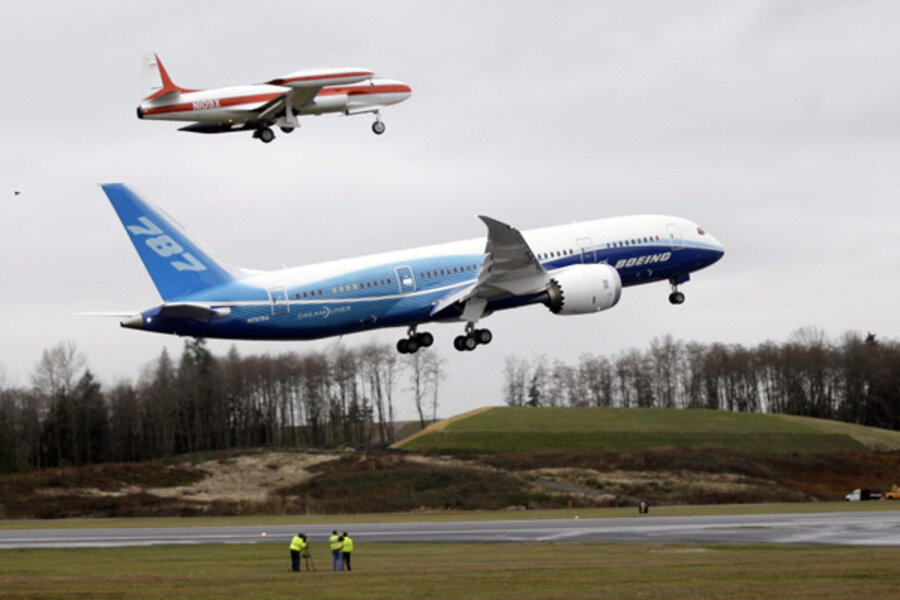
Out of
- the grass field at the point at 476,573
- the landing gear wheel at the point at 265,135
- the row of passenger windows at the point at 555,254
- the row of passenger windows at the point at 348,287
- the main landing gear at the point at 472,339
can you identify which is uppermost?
the landing gear wheel at the point at 265,135

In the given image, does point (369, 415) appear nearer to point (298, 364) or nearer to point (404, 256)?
point (298, 364)

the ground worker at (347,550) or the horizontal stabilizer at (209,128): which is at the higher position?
the horizontal stabilizer at (209,128)

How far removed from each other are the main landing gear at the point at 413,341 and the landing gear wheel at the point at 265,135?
46.6 feet

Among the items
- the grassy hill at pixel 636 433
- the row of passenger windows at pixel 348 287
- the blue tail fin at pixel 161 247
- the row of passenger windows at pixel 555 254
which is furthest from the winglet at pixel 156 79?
the grassy hill at pixel 636 433

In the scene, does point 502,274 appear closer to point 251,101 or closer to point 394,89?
point 394,89

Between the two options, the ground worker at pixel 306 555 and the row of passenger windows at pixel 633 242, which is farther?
the row of passenger windows at pixel 633 242

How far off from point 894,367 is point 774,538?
4678 inches

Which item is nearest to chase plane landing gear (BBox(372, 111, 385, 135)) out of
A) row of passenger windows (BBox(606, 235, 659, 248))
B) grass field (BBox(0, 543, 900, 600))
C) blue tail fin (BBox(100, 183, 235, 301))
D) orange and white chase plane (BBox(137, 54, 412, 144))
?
orange and white chase plane (BBox(137, 54, 412, 144))

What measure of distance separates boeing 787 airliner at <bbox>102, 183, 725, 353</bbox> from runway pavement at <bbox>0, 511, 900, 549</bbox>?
1057 centimetres

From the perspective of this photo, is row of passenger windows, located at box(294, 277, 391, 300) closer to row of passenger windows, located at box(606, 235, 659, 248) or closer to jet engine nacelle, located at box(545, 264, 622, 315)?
jet engine nacelle, located at box(545, 264, 622, 315)

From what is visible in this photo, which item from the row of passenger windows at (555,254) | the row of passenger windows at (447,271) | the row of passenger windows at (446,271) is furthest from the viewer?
the row of passenger windows at (555,254)

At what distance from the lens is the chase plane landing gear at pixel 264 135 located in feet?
157

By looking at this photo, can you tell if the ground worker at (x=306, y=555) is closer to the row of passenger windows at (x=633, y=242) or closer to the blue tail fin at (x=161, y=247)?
the blue tail fin at (x=161, y=247)

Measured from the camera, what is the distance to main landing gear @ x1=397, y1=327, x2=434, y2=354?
58.5m
